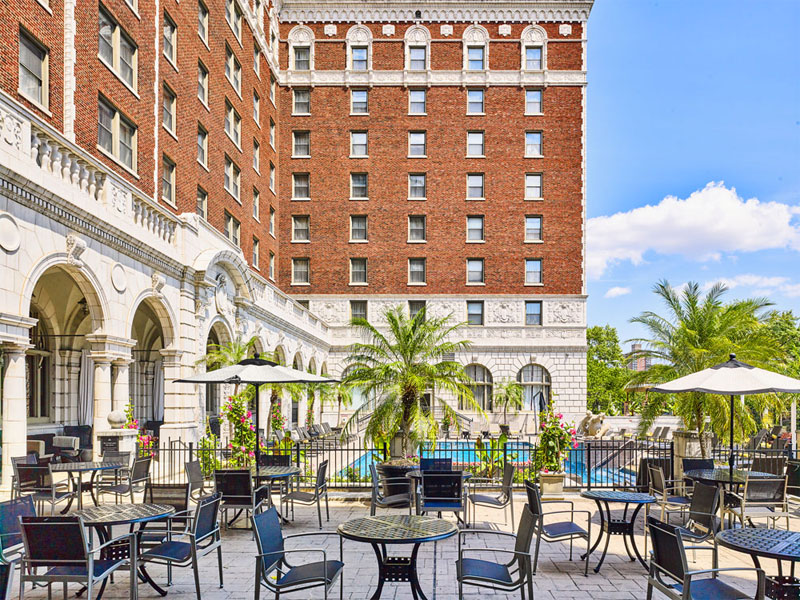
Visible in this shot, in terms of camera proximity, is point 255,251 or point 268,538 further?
point 255,251

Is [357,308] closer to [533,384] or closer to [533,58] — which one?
[533,384]

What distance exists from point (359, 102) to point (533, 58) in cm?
1027

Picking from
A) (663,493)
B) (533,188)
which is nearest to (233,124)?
(533,188)

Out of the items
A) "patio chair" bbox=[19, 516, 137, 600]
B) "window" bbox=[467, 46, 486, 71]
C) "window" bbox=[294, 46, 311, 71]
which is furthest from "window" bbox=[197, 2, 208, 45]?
"patio chair" bbox=[19, 516, 137, 600]

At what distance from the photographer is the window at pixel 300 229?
40688mm

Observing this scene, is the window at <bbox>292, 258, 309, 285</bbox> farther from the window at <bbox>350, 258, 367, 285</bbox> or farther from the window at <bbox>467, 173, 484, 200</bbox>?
the window at <bbox>467, 173, 484, 200</bbox>

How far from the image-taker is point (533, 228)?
134 ft

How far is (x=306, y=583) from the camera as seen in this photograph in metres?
7.00

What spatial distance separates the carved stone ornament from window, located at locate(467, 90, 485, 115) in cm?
3007

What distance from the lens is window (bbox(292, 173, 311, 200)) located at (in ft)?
134

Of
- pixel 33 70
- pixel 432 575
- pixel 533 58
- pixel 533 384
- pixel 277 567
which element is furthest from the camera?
pixel 533 58

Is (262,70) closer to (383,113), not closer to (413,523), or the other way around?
(383,113)

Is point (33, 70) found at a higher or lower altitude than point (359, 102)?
lower

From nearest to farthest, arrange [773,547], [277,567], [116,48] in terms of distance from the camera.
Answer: [773,547], [277,567], [116,48]
